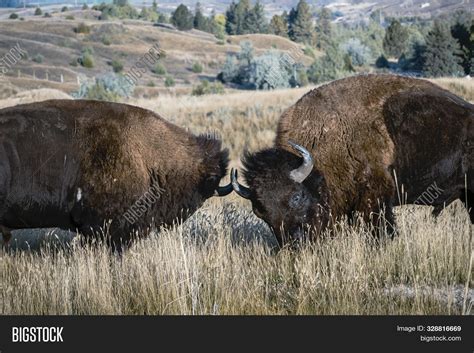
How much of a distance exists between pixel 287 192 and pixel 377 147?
4.94 ft

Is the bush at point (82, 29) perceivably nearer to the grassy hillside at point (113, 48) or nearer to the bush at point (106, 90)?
the grassy hillside at point (113, 48)

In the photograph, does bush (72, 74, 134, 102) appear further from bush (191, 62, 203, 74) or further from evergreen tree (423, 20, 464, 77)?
bush (191, 62, 203, 74)

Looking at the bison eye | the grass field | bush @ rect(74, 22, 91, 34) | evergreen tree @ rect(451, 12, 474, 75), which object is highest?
the bison eye

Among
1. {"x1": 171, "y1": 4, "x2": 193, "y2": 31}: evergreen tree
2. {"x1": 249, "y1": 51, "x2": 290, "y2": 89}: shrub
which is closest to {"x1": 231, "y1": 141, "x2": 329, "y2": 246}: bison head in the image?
{"x1": 249, "y1": 51, "x2": 290, "y2": 89}: shrub

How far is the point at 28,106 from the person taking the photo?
930 cm

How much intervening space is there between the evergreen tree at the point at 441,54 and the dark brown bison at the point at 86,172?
124 ft

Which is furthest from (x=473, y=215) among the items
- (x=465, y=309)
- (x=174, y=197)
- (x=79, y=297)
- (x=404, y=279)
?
(x=79, y=297)

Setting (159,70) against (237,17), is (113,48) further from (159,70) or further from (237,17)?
(237,17)

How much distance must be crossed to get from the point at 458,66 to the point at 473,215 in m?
37.5

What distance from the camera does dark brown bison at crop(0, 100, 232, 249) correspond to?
893 cm

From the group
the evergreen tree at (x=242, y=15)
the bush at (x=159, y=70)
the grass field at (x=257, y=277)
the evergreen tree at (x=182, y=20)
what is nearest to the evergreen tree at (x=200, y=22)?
the evergreen tree at (x=182, y=20)

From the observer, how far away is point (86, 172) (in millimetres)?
9086

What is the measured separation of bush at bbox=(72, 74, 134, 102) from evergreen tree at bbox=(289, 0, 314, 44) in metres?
62.4
